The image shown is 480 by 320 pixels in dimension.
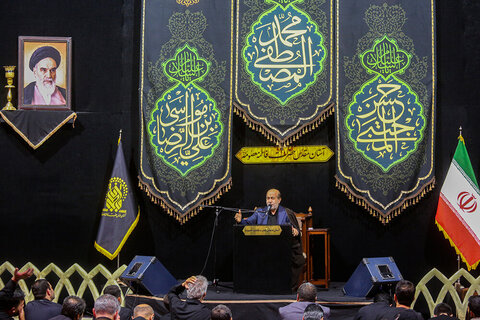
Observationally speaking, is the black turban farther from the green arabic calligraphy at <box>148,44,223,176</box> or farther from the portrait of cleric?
the green arabic calligraphy at <box>148,44,223,176</box>

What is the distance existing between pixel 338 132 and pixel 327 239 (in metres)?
1.34

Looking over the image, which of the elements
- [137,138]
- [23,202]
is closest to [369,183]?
[137,138]

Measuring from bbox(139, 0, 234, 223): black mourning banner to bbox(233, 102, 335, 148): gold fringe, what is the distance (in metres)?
0.18

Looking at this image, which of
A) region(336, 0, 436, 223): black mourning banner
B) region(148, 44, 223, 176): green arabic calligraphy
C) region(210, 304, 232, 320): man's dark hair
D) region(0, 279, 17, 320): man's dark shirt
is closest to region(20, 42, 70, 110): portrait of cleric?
region(148, 44, 223, 176): green arabic calligraphy

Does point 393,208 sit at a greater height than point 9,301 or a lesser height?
greater

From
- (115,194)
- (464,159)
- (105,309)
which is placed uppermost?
(464,159)

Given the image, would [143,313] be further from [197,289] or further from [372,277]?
[372,277]

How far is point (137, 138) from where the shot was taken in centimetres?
859

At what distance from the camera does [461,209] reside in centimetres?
771

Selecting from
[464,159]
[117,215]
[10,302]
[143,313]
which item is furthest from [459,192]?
[10,302]

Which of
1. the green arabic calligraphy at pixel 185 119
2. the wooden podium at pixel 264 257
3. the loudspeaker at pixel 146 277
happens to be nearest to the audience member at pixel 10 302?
the loudspeaker at pixel 146 277

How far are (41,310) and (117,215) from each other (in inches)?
126

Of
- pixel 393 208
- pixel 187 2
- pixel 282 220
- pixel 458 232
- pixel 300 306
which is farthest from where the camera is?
pixel 187 2

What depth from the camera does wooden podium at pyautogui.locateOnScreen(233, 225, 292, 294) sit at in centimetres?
687
